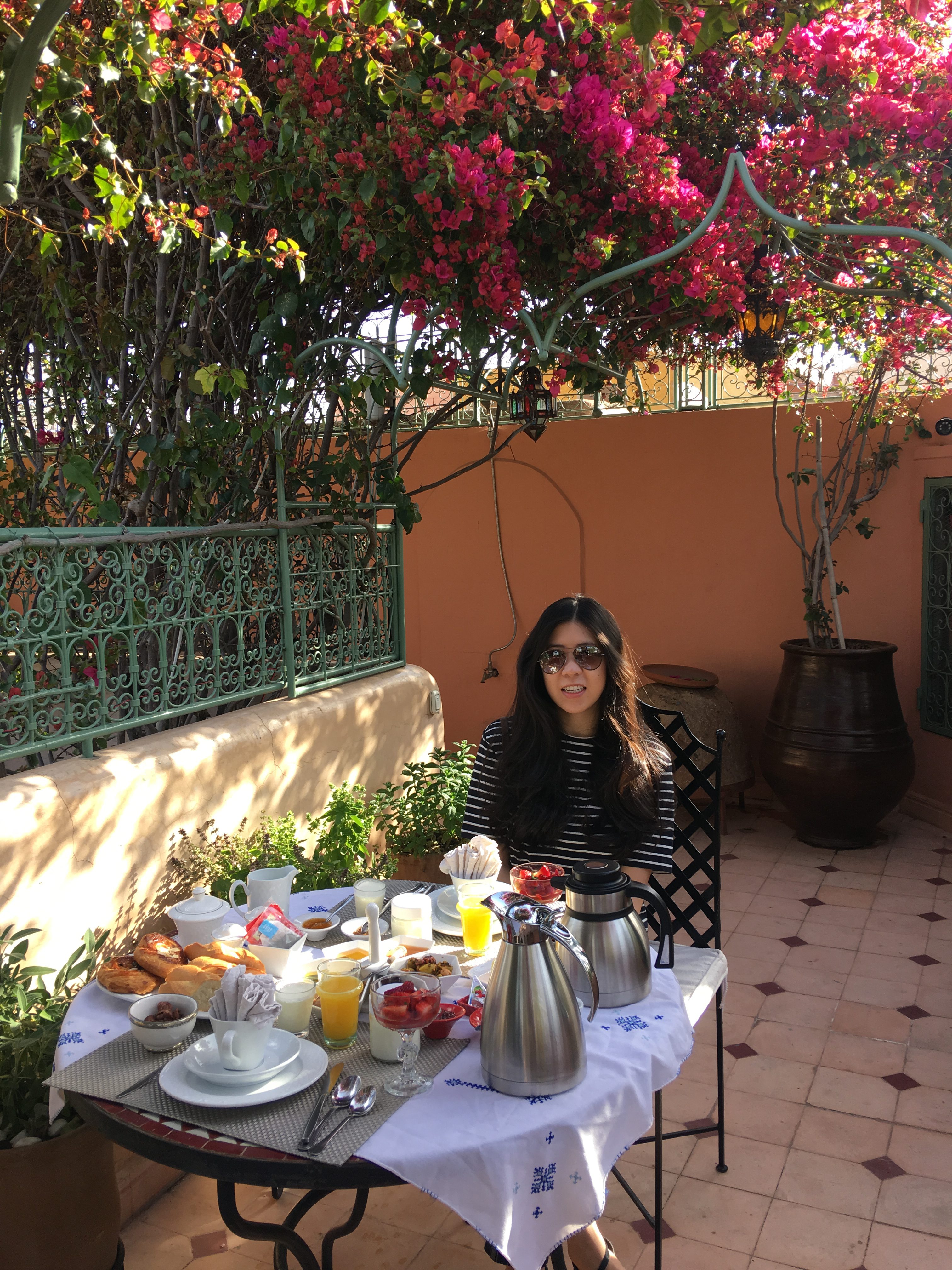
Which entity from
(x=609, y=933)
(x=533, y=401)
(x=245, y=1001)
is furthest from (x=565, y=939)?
(x=533, y=401)

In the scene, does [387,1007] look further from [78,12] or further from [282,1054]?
[78,12]

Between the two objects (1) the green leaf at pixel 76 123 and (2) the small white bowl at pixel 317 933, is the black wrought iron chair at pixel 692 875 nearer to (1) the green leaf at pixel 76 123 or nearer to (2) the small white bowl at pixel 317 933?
(2) the small white bowl at pixel 317 933

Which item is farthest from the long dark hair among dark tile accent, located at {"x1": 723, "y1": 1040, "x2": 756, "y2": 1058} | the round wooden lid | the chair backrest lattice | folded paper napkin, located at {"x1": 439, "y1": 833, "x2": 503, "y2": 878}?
the round wooden lid

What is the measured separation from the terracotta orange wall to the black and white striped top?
3670 mm

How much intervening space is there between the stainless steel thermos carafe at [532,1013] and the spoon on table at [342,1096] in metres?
0.21

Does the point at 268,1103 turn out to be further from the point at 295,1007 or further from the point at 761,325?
the point at 761,325

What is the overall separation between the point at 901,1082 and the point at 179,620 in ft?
9.14

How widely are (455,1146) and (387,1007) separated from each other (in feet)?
0.87

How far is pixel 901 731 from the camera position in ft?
17.2

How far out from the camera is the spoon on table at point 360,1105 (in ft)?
4.90

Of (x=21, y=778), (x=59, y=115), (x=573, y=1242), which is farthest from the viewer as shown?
(x=21, y=778)

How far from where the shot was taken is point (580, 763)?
265 cm

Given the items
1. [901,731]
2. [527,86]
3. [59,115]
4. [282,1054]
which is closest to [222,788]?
[282,1054]

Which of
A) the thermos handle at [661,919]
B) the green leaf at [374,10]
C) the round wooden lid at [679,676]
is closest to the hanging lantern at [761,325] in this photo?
the round wooden lid at [679,676]
